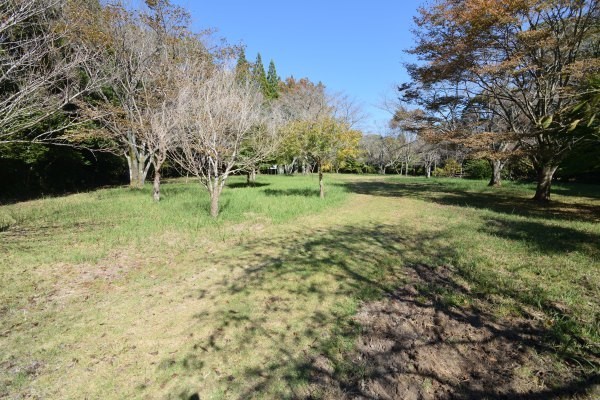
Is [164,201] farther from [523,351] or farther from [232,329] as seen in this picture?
[523,351]

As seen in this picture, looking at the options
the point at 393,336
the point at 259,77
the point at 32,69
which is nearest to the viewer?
the point at 393,336

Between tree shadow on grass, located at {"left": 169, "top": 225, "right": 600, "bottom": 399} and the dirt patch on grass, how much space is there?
1 centimetres

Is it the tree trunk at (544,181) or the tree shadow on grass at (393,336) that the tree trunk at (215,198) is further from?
the tree trunk at (544,181)

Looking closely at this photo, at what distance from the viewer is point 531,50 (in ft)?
38.7

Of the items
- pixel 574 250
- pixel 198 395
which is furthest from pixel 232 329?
pixel 574 250

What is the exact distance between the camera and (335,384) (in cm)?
279

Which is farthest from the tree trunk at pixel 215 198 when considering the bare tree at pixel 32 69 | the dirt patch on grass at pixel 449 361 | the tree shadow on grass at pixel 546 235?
the tree shadow on grass at pixel 546 235

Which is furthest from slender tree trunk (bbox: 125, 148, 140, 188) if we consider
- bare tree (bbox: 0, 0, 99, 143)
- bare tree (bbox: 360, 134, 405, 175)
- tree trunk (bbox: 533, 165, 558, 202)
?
bare tree (bbox: 360, 134, 405, 175)

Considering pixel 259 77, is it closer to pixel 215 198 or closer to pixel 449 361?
pixel 215 198

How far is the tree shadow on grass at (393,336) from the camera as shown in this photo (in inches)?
109

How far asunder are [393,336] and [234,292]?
2.40 metres

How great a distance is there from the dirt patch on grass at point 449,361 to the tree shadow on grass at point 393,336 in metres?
0.01

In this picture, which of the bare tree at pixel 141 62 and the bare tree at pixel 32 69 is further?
the bare tree at pixel 141 62

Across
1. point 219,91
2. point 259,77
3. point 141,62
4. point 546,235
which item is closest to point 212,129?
point 219,91
